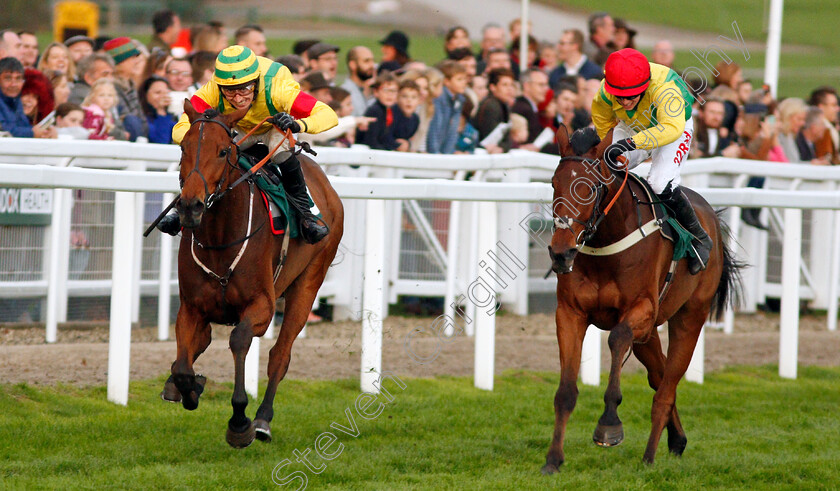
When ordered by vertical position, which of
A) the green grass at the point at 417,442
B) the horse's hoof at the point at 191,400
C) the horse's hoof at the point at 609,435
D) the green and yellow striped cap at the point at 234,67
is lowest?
the green grass at the point at 417,442

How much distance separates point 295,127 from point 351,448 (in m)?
1.56

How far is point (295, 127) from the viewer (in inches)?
205

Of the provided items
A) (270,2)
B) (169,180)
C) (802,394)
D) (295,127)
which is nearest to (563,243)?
(295,127)

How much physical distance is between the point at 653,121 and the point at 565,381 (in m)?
1.37

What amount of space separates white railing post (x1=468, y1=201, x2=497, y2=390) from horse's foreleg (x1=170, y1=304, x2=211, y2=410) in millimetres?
2179

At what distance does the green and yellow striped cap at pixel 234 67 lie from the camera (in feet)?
16.9

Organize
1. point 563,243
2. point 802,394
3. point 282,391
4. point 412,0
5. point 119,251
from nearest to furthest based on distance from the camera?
point 563,243 → point 119,251 → point 282,391 → point 802,394 → point 412,0

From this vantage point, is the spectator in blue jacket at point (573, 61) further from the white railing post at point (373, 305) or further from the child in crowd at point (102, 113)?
the white railing post at point (373, 305)

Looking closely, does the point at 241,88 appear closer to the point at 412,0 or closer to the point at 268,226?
the point at 268,226

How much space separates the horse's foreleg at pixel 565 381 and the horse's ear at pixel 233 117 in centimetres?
170

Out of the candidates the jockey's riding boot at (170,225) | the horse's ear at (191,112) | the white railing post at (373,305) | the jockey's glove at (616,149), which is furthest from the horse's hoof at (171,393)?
the jockey's glove at (616,149)

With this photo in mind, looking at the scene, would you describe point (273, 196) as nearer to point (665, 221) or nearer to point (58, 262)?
point (58, 262)

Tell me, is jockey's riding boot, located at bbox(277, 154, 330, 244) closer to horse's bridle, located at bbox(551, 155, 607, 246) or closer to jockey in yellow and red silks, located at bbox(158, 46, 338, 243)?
jockey in yellow and red silks, located at bbox(158, 46, 338, 243)

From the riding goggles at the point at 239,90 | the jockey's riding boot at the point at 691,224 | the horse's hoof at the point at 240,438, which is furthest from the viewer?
the jockey's riding boot at the point at 691,224
